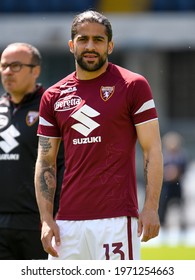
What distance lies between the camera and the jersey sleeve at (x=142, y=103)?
5.75 metres

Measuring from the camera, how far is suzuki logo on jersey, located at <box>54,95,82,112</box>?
590 cm

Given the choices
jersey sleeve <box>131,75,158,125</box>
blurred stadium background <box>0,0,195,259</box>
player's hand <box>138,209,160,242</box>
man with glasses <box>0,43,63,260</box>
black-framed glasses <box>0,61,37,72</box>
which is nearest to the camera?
player's hand <box>138,209,160,242</box>

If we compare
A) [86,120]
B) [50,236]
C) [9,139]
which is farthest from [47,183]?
[9,139]

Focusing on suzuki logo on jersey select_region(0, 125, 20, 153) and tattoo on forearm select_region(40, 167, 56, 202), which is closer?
tattoo on forearm select_region(40, 167, 56, 202)

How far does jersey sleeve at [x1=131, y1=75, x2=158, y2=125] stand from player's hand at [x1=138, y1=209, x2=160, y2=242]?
535 millimetres

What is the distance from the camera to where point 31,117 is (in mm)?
7258

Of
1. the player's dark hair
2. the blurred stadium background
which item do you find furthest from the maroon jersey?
the blurred stadium background

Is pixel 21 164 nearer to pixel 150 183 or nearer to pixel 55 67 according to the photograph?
pixel 150 183

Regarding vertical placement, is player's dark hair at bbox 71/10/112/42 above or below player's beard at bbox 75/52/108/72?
above

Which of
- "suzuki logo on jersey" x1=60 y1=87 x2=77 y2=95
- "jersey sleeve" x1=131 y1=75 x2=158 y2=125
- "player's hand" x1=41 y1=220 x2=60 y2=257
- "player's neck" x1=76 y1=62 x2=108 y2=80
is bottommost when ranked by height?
"player's hand" x1=41 y1=220 x2=60 y2=257

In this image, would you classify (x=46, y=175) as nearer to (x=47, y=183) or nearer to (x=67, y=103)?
(x=47, y=183)

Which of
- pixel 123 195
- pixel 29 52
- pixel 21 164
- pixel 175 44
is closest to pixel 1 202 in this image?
pixel 21 164

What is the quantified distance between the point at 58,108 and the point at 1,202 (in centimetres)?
150

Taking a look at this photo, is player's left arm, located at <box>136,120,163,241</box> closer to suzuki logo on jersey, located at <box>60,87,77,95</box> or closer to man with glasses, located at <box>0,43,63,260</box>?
suzuki logo on jersey, located at <box>60,87,77,95</box>
